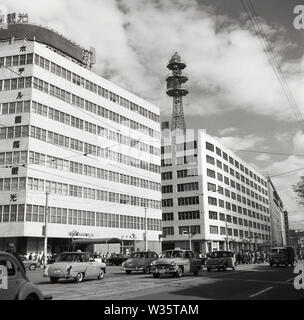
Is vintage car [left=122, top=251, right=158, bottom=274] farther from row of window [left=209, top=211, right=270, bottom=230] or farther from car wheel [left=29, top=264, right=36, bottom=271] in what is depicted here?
row of window [left=209, top=211, right=270, bottom=230]

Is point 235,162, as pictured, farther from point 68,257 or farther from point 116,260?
point 68,257

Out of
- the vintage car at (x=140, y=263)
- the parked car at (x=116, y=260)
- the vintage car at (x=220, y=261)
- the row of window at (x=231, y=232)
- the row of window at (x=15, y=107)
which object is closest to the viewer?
the vintage car at (x=140, y=263)

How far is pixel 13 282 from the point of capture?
→ 803cm

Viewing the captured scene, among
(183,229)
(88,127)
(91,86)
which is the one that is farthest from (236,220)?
(91,86)

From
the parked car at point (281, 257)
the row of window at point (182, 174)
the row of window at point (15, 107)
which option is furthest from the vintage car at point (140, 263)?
the row of window at point (182, 174)

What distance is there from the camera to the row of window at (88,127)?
55.8m

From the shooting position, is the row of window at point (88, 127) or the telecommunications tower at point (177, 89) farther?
the telecommunications tower at point (177, 89)

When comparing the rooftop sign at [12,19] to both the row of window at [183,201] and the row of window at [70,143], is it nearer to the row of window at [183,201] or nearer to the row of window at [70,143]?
the row of window at [70,143]

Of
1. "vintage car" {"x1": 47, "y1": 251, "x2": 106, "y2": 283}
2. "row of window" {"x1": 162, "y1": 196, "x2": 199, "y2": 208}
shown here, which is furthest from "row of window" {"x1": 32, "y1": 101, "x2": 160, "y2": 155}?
"vintage car" {"x1": 47, "y1": 251, "x2": 106, "y2": 283}

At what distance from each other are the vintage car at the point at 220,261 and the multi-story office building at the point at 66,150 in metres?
26.2
